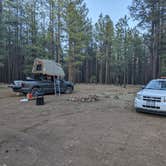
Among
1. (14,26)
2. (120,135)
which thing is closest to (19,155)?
(120,135)

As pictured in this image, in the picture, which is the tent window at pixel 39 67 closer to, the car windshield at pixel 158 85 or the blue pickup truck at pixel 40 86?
the blue pickup truck at pixel 40 86

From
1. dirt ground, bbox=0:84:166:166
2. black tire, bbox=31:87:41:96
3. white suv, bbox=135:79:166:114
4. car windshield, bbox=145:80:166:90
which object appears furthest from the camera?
black tire, bbox=31:87:41:96

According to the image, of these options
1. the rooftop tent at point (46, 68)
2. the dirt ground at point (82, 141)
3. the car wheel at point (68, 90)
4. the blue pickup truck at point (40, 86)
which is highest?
the rooftop tent at point (46, 68)

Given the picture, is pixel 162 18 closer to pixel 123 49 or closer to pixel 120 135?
pixel 123 49

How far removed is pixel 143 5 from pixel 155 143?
20865mm

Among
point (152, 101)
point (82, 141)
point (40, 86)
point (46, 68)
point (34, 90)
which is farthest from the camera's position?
point (46, 68)

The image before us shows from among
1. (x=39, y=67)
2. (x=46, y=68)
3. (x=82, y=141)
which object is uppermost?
(x=39, y=67)

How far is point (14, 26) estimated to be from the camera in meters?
25.7

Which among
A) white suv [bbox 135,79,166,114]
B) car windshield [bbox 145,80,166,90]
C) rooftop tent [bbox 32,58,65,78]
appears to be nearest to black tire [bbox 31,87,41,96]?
rooftop tent [bbox 32,58,65,78]

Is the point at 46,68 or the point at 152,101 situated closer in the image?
the point at 152,101

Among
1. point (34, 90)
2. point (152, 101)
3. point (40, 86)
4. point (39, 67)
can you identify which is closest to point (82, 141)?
point (152, 101)

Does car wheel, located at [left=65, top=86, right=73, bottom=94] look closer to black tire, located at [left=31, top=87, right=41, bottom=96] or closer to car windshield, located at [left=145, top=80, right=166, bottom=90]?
black tire, located at [left=31, top=87, right=41, bottom=96]

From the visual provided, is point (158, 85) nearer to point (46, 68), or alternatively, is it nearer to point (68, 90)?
point (46, 68)

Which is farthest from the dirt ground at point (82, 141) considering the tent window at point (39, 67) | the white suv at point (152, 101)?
the tent window at point (39, 67)
